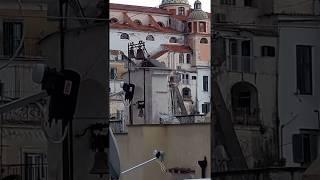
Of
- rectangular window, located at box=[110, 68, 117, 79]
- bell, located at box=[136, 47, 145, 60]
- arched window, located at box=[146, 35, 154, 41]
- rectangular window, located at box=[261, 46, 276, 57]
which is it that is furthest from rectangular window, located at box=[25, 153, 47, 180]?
arched window, located at box=[146, 35, 154, 41]

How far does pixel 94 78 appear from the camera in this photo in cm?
270

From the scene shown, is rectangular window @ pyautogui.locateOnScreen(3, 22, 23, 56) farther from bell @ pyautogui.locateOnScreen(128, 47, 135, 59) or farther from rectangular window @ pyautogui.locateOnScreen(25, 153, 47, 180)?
bell @ pyautogui.locateOnScreen(128, 47, 135, 59)

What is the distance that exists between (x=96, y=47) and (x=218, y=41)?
1.90ft

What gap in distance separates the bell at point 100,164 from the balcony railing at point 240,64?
28.6 inches

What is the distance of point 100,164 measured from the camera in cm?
270

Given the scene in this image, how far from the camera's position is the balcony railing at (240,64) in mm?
2852

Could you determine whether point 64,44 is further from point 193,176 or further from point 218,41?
point 193,176

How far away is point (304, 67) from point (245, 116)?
1.23 ft

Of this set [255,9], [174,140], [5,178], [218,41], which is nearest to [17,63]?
[5,178]

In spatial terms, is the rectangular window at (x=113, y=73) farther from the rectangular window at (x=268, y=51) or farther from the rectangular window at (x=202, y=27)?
the rectangular window at (x=268, y=51)

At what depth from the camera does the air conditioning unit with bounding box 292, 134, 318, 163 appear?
288 cm

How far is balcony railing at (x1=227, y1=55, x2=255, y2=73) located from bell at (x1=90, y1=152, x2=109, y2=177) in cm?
73

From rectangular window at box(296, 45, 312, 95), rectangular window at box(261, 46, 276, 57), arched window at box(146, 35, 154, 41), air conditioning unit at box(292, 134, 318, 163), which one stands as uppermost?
arched window at box(146, 35, 154, 41)

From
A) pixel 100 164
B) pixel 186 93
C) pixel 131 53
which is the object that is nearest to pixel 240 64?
pixel 100 164
